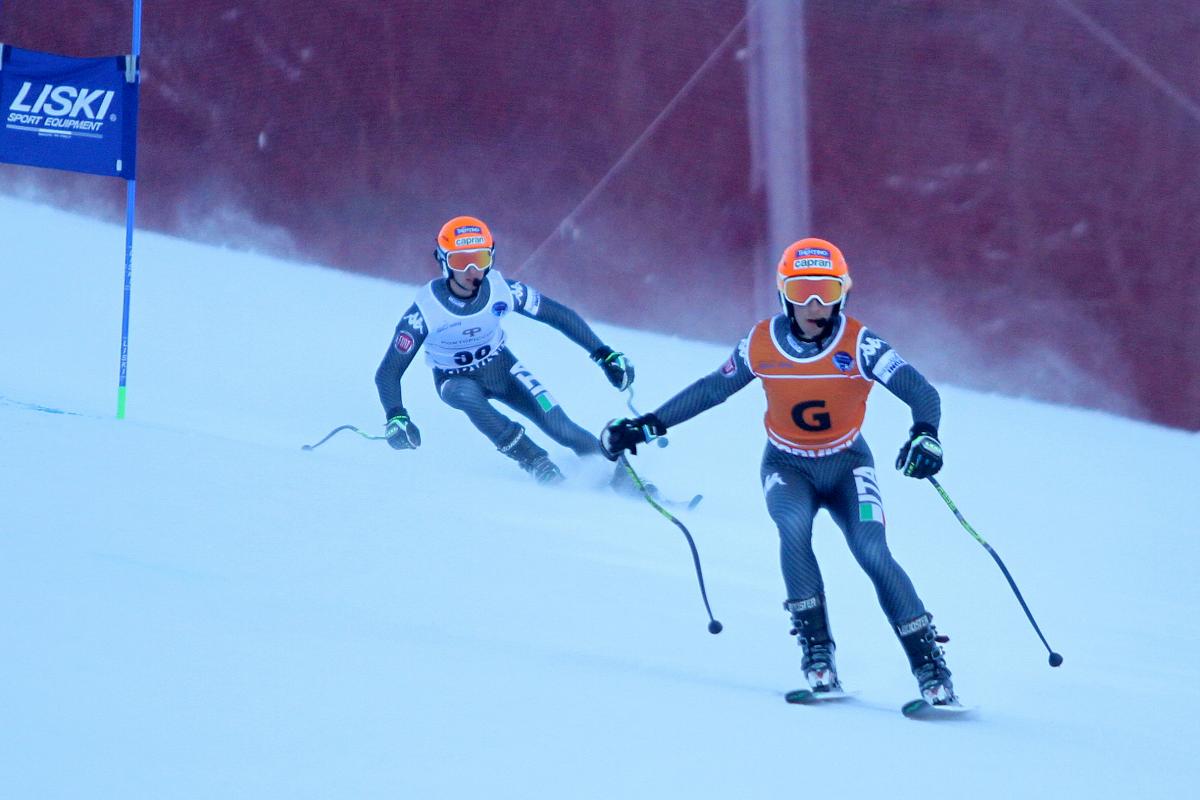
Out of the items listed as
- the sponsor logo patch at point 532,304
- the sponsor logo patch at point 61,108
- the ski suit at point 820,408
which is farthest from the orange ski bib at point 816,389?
the sponsor logo patch at point 61,108

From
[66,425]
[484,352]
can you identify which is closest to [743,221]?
[484,352]

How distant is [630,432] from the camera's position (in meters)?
4.64

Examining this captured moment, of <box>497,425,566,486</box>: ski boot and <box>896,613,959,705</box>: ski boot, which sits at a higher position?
<box>497,425,566,486</box>: ski boot

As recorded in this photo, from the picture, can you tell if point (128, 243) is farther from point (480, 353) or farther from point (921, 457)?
point (921, 457)

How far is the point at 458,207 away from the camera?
10.7 m

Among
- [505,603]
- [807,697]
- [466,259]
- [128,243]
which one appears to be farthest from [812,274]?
[128,243]

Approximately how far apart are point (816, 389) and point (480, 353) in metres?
2.88

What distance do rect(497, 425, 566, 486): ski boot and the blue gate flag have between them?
2.48 m

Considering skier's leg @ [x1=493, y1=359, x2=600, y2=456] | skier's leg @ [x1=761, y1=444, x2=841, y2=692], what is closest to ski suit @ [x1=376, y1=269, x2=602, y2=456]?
skier's leg @ [x1=493, y1=359, x2=600, y2=456]

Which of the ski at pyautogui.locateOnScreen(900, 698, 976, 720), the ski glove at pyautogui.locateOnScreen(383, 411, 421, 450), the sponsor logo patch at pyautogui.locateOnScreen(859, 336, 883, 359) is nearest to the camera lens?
the ski at pyautogui.locateOnScreen(900, 698, 976, 720)

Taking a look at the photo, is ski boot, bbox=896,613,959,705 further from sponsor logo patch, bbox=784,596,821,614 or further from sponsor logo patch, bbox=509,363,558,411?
sponsor logo patch, bbox=509,363,558,411

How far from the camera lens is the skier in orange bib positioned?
13.7 feet

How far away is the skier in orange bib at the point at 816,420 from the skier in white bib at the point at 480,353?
204 cm

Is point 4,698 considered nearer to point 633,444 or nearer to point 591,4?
point 633,444
